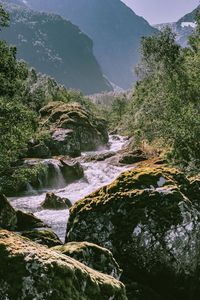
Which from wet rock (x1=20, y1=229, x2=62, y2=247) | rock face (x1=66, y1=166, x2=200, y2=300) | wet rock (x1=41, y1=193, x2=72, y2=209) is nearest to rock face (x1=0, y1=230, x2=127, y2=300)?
rock face (x1=66, y1=166, x2=200, y2=300)

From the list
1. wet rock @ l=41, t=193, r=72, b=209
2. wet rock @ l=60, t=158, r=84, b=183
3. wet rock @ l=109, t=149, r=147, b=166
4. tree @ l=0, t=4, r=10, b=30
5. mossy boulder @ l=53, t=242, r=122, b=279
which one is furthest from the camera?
wet rock @ l=109, t=149, r=147, b=166

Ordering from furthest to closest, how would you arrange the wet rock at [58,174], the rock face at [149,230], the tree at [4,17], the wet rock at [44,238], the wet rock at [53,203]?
the wet rock at [58,174] < the wet rock at [53,203] < the tree at [4,17] < the wet rock at [44,238] < the rock face at [149,230]

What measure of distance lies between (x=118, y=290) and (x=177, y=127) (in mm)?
20179

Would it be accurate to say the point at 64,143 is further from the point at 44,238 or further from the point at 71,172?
the point at 44,238

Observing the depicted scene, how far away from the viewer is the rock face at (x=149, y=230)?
13531 millimetres

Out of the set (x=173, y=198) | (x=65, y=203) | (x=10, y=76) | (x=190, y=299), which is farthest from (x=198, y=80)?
(x=190, y=299)

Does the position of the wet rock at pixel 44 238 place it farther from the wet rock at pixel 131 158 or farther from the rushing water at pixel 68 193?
the wet rock at pixel 131 158

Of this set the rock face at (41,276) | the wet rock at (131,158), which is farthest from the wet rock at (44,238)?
the wet rock at (131,158)

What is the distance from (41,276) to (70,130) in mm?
62309

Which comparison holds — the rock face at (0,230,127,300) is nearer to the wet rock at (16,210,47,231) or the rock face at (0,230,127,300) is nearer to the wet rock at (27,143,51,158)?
the wet rock at (16,210,47,231)

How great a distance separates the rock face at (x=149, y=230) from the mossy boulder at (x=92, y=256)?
1900 mm

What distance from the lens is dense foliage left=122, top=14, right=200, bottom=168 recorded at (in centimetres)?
2717

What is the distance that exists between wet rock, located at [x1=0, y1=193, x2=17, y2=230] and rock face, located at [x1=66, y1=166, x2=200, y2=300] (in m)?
5.61

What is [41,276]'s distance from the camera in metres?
7.25
